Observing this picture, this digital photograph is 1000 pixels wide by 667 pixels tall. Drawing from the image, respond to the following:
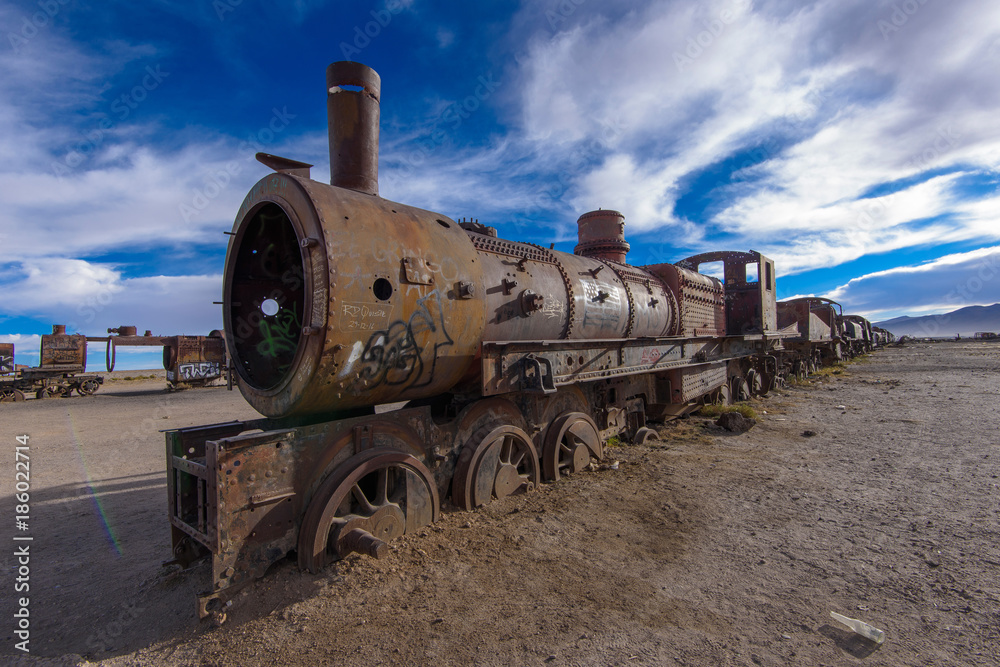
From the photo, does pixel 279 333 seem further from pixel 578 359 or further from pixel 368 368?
pixel 578 359

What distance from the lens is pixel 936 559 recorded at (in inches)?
148

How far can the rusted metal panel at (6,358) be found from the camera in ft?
63.4

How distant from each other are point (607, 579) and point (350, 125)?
4811mm

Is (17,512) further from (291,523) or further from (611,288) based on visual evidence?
(611,288)

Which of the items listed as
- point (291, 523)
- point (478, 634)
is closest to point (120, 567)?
point (291, 523)

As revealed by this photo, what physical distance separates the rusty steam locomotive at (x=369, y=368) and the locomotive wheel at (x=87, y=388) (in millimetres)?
22450

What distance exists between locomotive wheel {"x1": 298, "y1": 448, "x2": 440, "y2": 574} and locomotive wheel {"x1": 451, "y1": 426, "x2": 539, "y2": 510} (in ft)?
1.35

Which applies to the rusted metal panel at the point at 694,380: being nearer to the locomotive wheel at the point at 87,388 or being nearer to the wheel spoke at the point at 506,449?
the wheel spoke at the point at 506,449

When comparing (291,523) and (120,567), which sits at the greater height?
(291,523)

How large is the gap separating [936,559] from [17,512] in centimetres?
930

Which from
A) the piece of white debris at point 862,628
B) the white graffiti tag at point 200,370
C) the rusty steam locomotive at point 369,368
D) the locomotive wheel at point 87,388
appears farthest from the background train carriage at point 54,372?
the piece of white debris at point 862,628

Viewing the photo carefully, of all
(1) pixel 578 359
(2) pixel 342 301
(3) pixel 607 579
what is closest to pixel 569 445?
(1) pixel 578 359

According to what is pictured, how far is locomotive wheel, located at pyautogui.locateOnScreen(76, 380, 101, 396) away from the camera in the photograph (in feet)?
67.5

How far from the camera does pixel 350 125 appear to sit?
15.9ft
